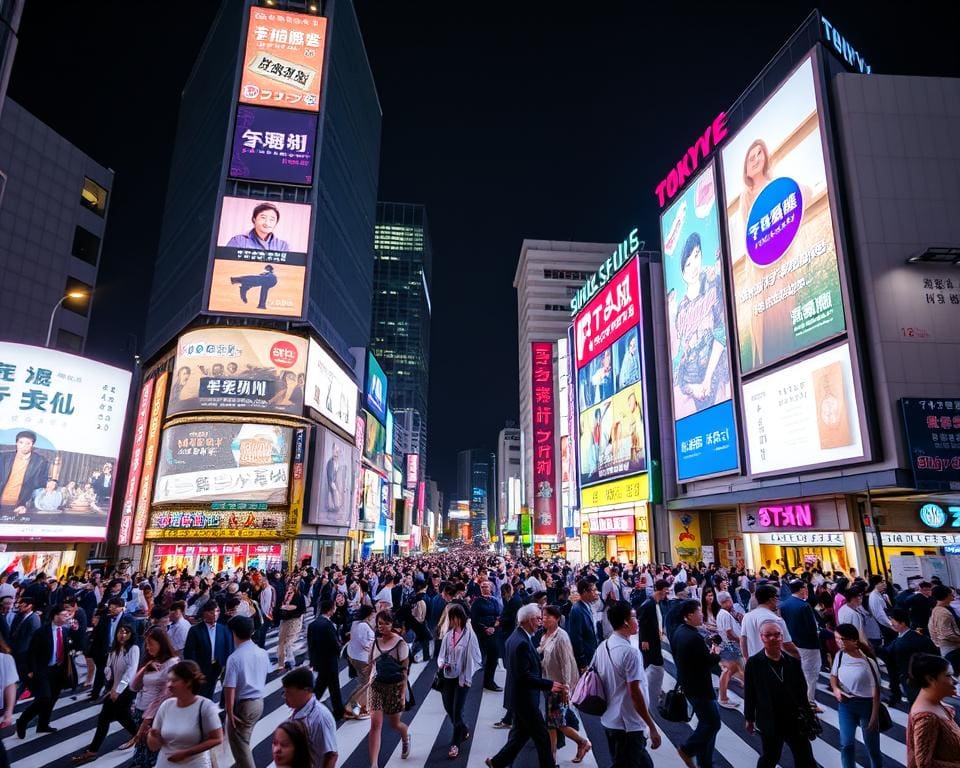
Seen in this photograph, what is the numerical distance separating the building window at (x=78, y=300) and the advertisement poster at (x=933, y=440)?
5533 centimetres

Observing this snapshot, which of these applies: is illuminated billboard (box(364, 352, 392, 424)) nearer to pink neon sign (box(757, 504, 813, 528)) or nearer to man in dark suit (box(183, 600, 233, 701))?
pink neon sign (box(757, 504, 813, 528))

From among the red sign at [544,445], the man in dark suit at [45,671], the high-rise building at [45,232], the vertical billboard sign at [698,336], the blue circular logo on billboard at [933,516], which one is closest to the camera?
the man in dark suit at [45,671]

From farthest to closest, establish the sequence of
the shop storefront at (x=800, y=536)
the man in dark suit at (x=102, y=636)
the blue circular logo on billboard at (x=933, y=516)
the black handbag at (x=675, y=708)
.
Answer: the shop storefront at (x=800, y=536), the blue circular logo on billboard at (x=933, y=516), the man in dark suit at (x=102, y=636), the black handbag at (x=675, y=708)

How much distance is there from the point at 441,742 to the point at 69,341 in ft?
174

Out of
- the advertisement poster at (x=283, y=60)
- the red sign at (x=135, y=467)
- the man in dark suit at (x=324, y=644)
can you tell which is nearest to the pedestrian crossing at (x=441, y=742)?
the man in dark suit at (x=324, y=644)

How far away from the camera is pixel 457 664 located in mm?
7156

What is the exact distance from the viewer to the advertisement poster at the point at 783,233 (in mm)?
23344

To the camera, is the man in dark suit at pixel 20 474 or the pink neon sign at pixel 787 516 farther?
the man in dark suit at pixel 20 474

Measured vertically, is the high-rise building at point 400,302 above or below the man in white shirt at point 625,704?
above

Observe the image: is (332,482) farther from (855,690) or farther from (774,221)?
(855,690)

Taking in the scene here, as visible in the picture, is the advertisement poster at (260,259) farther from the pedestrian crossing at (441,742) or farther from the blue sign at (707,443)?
the pedestrian crossing at (441,742)

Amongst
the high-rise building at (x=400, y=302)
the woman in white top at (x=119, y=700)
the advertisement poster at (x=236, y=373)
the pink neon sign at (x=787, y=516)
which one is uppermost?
the high-rise building at (x=400, y=302)

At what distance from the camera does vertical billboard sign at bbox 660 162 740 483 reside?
30250mm

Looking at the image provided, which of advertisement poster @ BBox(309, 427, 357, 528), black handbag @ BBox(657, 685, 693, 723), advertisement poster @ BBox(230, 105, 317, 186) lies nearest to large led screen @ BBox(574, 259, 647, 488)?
advertisement poster @ BBox(309, 427, 357, 528)
